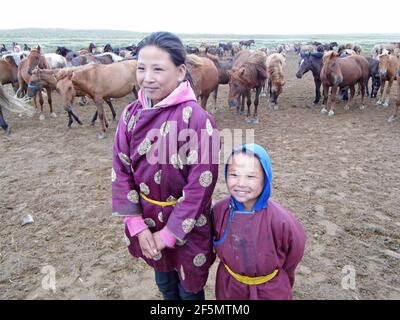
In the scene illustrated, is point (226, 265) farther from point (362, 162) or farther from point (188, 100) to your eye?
point (362, 162)

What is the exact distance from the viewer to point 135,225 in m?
1.70

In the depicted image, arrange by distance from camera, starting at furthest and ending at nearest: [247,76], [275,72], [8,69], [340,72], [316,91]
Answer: [316,91]
[8,69]
[275,72]
[340,72]
[247,76]

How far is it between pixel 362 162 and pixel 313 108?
457 centimetres

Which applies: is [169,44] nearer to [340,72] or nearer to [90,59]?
[340,72]

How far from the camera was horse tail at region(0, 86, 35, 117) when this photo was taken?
6988 mm

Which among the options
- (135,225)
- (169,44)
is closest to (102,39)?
(169,44)

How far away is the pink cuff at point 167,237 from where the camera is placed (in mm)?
1614

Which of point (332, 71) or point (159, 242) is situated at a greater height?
point (332, 71)

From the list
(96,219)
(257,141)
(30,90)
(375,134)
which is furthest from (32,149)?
(375,134)

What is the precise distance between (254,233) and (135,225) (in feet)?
2.10

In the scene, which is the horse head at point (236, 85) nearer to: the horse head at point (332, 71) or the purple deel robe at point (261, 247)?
the horse head at point (332, 71)

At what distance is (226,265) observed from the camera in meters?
1.78

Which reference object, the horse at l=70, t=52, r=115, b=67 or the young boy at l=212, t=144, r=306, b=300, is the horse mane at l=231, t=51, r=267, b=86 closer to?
the horse at l=70, t=52, r=115, b=67

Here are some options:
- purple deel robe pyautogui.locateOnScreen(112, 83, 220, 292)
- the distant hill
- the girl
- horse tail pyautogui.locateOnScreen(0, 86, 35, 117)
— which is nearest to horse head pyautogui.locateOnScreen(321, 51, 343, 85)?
horse tail pyautogui.locateOnScreen(0, 86, 35, 117)
